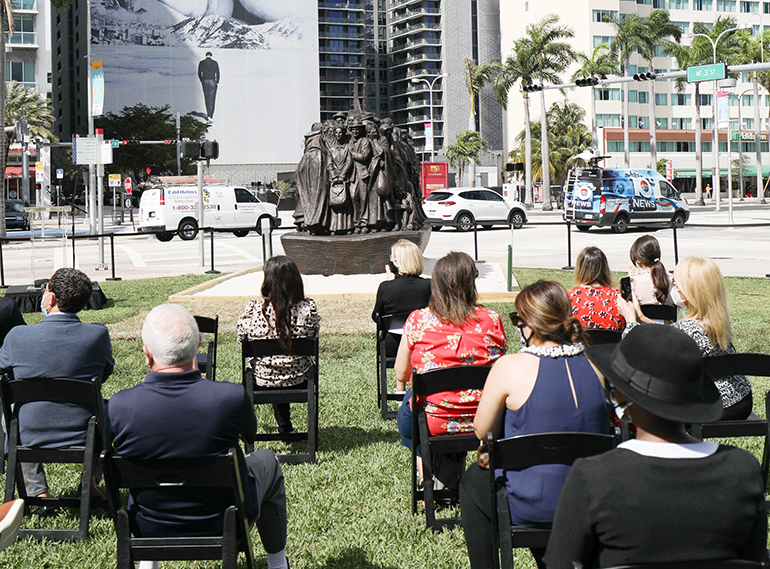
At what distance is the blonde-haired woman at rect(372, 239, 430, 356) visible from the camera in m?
7.11

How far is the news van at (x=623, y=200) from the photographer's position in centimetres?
3447

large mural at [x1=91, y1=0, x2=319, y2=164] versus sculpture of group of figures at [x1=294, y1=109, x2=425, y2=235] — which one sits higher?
large mural at [x1=91, y1=0, x2=319, y2=164]

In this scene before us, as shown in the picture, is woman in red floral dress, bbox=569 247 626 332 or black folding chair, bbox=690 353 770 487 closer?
black folding chair, bbox=690 353 770 487

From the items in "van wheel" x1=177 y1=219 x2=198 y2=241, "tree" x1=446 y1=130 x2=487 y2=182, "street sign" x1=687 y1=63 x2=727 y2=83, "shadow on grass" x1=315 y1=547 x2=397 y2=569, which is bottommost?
"shadow on grass" x1=315 y1=547 x2=397 y2=569

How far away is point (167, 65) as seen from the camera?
94625 mm

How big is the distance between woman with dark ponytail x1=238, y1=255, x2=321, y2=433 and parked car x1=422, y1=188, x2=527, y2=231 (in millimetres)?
29137

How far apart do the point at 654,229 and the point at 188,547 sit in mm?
34280

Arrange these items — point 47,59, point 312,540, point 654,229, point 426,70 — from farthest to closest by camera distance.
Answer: point 426,70 < point 47,59 < point 654,229 < point 312,540

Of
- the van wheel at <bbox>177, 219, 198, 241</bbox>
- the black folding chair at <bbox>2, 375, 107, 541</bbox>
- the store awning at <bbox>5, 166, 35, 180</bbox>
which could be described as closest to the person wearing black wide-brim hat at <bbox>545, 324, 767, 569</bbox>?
the black folding chair at <bbox>2, 375, 107, 541</bbox>

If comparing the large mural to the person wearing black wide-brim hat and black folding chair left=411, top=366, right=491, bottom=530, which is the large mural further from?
the person wearing black wide-brim hat

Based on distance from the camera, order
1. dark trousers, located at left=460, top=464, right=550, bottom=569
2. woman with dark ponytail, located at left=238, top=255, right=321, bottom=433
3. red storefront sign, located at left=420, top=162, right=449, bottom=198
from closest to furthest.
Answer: dark trousers, located at left=460, top=464, right=550, bottom=569 → woman with dark ponytail, located at left=238, top=255, right=321, bottom=433 → red storefront sign, located at left=420, top=162, right=449, bottom=198

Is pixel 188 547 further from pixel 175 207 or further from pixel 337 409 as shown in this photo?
pixel 175 207

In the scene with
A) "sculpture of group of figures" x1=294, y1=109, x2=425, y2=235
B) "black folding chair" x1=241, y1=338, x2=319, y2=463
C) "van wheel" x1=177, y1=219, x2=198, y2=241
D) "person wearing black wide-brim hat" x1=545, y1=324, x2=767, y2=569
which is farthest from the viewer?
"van wheel" x1=177, y1=219, x2=198, y2=241

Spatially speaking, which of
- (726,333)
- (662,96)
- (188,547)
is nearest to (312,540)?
(188,547)
